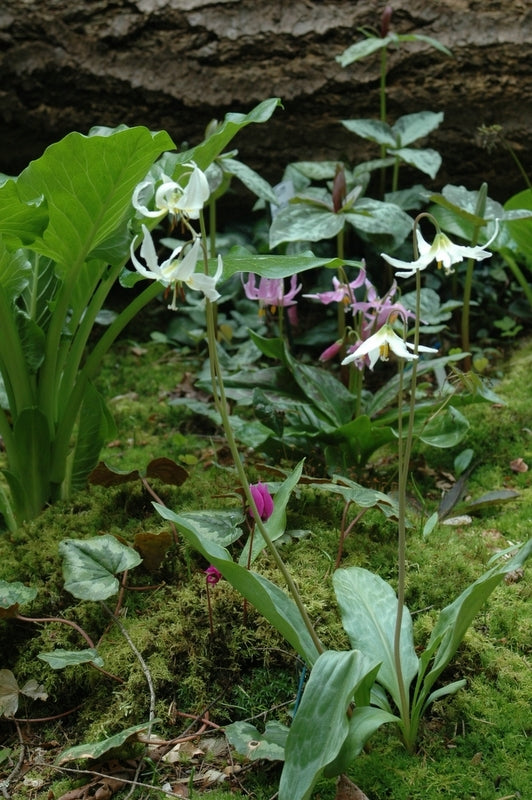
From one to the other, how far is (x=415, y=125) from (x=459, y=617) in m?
2.58

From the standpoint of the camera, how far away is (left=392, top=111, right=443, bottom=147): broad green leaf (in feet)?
11.0

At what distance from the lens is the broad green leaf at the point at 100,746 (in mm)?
1481

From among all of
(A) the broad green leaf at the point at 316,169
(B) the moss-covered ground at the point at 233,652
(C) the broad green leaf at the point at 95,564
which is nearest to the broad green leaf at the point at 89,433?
(B) the moss-covered ground at the point at 233,652

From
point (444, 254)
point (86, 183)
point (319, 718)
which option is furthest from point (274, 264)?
point (319, 718)

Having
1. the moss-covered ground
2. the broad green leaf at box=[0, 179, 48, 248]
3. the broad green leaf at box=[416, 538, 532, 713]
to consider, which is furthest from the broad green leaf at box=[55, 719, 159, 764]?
the broad green leaf at box=[0, 179, 48, 248]

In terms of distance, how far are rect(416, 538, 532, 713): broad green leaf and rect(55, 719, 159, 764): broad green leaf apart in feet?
1.84

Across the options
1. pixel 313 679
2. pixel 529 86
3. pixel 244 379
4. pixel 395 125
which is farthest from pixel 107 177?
pixel 529 86

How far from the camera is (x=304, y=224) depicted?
9.27ft

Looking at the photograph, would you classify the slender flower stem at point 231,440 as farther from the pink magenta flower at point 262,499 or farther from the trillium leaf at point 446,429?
the trillium leaf at point 446,429

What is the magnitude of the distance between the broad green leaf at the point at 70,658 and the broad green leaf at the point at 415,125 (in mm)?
2507

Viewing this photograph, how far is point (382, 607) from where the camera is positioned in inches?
65.6

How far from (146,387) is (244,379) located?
92 cm

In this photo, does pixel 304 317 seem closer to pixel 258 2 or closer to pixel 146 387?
pixel 146 387

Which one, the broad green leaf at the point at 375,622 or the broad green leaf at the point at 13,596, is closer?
the broad green leaf at the point at 375,622
